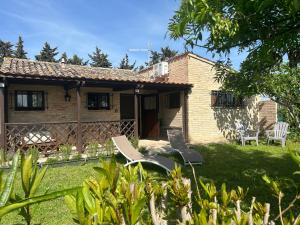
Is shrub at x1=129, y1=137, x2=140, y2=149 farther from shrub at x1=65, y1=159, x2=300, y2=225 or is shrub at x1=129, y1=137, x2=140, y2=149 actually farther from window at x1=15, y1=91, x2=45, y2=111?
shrub at x1=65, y1=159, x2=300, y2=225

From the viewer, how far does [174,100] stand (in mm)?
16641

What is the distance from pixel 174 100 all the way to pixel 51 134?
725cm

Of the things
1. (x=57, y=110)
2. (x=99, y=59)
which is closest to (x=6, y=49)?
(x=99, y=59)

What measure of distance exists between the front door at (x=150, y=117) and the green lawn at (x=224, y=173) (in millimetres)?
5523

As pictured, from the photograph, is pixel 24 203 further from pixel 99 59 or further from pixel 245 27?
pixel 99 59

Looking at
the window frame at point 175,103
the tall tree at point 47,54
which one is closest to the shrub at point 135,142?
the window frame at point 175,103

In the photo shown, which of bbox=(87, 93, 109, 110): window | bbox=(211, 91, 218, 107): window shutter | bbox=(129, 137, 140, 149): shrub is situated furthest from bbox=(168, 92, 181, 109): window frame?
bbox=(129, 137, 140, 149): shrub

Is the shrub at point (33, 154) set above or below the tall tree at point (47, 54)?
below

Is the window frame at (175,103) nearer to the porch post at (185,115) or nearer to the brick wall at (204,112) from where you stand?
the porch post at (185,115)

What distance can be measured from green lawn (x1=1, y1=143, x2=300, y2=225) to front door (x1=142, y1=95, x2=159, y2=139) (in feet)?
18.1

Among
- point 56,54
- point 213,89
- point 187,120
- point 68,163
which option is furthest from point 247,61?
point 56,54

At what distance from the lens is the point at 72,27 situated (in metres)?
27.1

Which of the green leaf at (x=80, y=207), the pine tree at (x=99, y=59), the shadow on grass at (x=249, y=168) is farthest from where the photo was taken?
the pine tree at (x=99, y=59)

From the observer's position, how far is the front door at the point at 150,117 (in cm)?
1741
